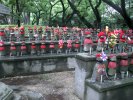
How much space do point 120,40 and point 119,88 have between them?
194 cm

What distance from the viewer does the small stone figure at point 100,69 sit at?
520 centimetres

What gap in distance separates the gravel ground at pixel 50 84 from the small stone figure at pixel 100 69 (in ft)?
4.18

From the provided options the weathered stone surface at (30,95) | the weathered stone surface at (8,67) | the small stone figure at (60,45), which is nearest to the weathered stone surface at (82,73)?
the weathered stone surface at (30,95)

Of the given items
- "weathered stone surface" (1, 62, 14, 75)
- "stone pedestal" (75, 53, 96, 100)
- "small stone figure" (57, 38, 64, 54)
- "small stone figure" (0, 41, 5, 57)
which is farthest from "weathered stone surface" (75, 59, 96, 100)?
"small stone figure" (0, 41, 5, 57)

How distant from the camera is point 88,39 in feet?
20.9

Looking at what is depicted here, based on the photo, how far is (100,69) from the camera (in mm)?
5223

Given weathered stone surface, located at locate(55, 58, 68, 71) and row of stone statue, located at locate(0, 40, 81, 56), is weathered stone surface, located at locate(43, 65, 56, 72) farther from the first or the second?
row of stone statue, located at locate(0, 40, 81, 56)

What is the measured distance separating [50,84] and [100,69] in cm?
270

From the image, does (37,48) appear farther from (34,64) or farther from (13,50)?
(13,50)

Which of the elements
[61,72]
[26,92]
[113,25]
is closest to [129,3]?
[113,25]

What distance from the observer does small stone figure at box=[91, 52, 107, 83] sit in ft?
17.1

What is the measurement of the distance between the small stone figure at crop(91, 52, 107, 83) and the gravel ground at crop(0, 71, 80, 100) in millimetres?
1274

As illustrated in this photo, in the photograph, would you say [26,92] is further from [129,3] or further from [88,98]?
[129,3]

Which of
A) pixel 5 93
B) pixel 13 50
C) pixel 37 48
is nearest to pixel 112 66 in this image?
pixel 5 93
